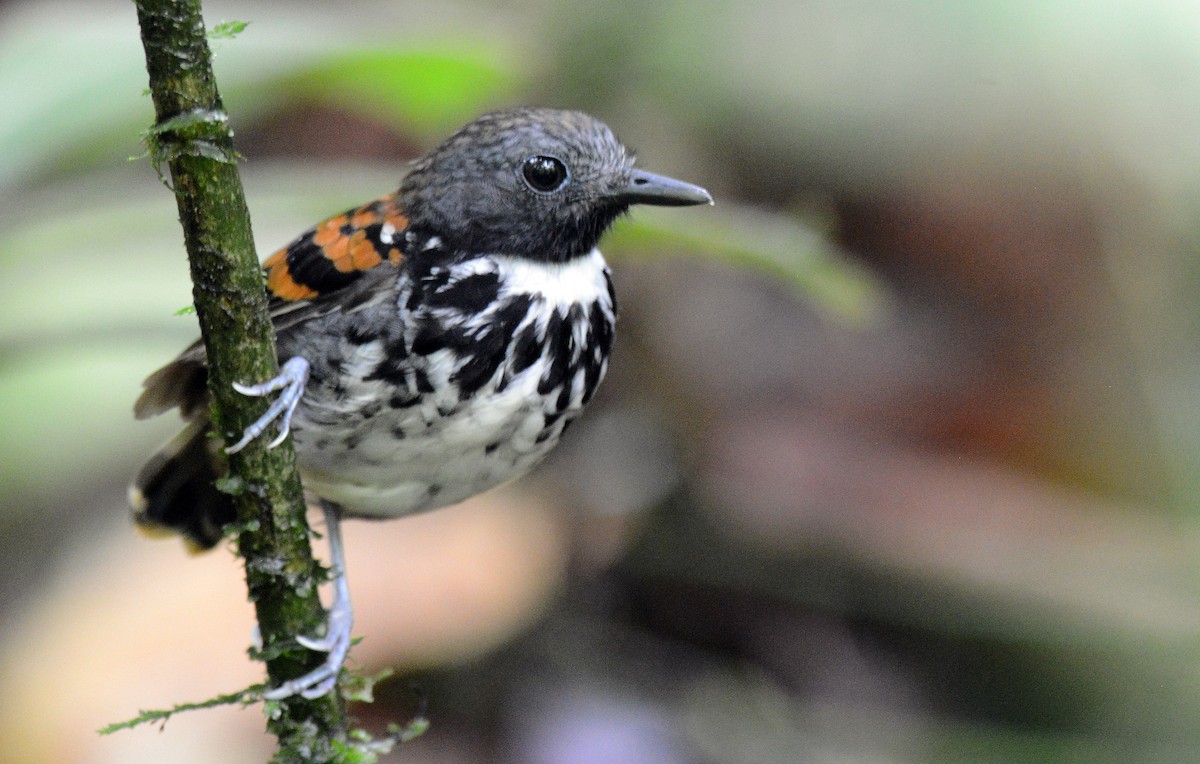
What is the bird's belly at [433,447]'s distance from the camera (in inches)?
112

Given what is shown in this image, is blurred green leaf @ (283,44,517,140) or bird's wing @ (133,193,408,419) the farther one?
blurred green leaf @ (283,44,517,140)

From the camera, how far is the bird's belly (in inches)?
112

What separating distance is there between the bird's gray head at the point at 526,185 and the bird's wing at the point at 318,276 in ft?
0.32

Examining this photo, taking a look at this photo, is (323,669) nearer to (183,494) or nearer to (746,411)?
(183,494)

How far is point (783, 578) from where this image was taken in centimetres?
589

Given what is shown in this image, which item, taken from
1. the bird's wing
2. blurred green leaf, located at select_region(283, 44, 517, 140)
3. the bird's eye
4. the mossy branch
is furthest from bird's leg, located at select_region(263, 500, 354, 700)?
blurred green leaf, located at select_region(283, 44, 517, 140)

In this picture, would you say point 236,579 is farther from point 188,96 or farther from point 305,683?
point 188,96

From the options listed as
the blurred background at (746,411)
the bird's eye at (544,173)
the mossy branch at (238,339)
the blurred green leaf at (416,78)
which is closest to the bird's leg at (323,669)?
the mossy branch at (238,339)

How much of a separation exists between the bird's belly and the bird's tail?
1.87 ft

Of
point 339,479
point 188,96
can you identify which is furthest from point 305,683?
point 188,96

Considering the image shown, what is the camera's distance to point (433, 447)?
2.88 metres

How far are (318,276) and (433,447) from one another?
46 centimetres

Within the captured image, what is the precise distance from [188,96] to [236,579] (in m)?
3.62

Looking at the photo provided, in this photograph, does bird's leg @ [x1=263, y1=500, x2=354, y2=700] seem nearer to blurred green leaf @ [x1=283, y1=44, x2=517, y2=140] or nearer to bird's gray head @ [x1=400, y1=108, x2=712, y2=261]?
bird's gray head @ [x1=400, y1=108, x2=712, y2=261]
